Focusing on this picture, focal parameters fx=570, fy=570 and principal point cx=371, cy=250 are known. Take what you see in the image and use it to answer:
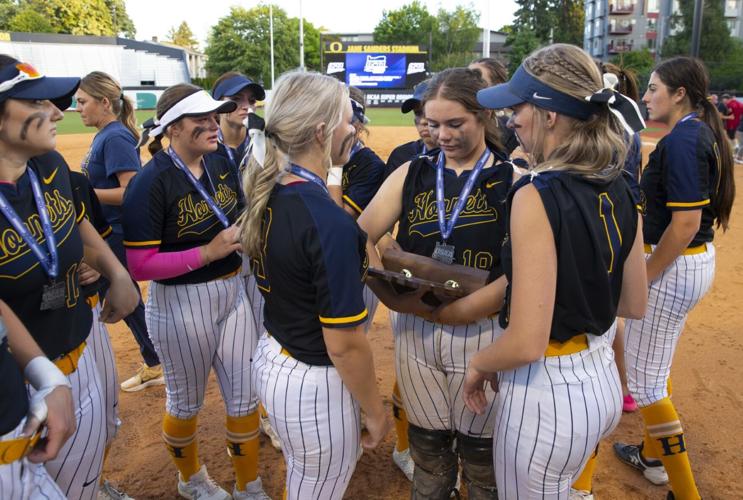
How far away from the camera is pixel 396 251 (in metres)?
2.68

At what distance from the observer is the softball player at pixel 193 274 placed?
3.01 m

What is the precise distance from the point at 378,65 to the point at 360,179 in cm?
3880

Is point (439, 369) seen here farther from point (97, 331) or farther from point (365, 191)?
point (97, 331)

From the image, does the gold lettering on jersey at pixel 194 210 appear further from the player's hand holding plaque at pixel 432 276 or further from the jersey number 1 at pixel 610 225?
the jersey number 1 at pixel 610 225

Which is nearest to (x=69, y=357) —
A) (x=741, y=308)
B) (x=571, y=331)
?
(x=571, y=331)

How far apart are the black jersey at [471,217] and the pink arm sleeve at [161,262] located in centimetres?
118

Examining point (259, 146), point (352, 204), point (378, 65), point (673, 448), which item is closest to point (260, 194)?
point (259, 146)

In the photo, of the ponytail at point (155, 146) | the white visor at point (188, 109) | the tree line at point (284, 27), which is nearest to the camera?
the white visor at point (188, 109)

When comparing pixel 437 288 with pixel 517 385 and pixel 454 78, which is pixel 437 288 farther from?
pixel 454 78

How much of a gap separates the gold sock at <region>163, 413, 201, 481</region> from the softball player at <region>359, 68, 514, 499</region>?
1.36 m

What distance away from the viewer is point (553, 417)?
6.61 ft

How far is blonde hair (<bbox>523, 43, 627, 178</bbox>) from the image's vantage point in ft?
6.41

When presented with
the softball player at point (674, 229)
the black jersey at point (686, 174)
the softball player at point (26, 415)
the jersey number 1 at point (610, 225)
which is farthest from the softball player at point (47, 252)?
the black jersey at point (686, 174)

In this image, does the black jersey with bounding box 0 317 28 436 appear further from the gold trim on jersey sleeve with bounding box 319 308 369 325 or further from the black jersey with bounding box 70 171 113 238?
the black jersey with bounding box 70 171 113 238
